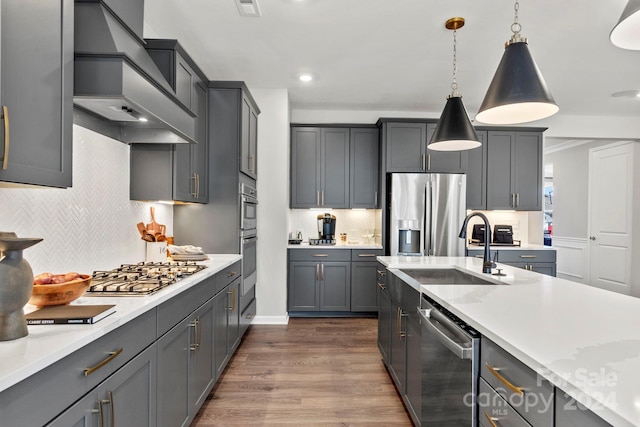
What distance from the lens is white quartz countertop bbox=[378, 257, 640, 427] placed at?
0.71 m

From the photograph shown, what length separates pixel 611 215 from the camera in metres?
5.64

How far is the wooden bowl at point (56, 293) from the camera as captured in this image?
4.13 feet

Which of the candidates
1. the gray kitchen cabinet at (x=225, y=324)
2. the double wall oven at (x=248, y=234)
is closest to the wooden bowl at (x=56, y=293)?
the gray kitchen cabinet at (x=225, y=324)

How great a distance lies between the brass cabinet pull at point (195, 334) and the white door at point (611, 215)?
253 inches

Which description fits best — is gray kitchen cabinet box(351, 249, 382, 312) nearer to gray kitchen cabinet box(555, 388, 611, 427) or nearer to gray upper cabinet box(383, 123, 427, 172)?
gray upper cabinet box(383, 123, 427, 172)

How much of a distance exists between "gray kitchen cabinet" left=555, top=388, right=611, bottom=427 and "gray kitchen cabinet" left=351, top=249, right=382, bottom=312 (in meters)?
3.55

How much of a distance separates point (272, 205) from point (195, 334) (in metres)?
2.27

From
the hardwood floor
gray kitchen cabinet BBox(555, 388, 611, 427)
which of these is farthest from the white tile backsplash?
gray kitchen cabinet BBox(555, 388, 611, 427)

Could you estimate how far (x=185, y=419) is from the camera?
188cm

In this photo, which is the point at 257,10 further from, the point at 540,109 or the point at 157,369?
the point at 157,369

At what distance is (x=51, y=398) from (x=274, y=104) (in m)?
3.71

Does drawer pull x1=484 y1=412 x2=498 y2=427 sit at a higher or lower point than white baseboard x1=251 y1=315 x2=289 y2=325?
higher

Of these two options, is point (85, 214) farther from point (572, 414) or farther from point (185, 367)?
point (572, 414)

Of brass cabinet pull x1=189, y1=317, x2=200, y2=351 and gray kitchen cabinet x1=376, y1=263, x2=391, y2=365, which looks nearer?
brass cabinet pull x1=189, y1=317, x2=200, y2=351
